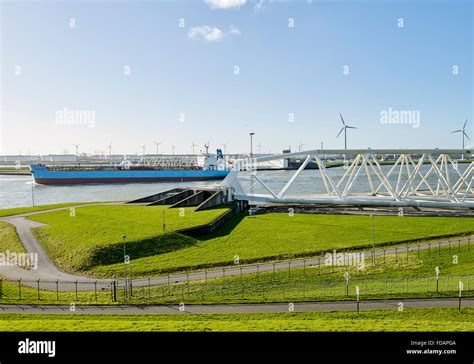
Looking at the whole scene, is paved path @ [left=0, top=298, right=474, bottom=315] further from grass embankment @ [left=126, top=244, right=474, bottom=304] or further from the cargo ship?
the cargo ship

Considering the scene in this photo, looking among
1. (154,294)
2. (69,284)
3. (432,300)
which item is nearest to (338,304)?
(432,300)

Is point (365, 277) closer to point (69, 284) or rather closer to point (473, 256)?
point (473, 256)

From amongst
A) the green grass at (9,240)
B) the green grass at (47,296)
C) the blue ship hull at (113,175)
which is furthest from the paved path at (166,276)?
the blue ship hull at (113,175)

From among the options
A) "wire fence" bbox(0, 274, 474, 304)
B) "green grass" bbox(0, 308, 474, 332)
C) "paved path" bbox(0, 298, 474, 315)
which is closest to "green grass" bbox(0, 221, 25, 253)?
"wire fence" bbox(0, 274, 474, 304)

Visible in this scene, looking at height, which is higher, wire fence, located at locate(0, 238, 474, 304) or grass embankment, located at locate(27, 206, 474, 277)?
grass embankment, located at locate(27, 206, 474, 277)

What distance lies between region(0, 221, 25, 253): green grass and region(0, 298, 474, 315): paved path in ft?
50.3

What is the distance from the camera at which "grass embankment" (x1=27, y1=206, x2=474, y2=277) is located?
31.1m

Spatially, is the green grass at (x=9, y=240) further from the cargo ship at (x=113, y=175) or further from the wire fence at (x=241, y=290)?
the cargo ship at (x=113, y=175)

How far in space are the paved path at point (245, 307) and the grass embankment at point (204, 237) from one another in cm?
796

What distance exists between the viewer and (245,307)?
20188 millimetres

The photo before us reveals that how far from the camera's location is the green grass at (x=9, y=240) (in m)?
34.5
